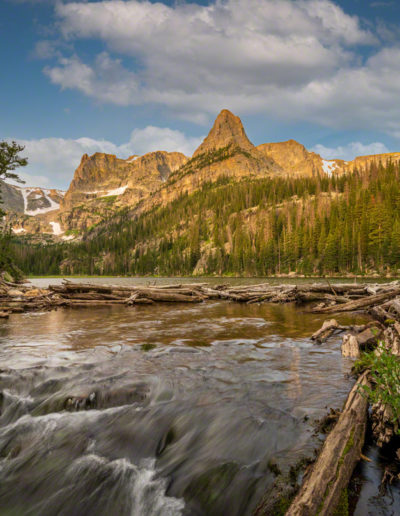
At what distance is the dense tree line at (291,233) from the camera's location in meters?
87.2

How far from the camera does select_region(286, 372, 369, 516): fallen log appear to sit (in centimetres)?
269

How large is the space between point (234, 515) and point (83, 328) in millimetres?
13616

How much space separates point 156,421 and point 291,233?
115393mm

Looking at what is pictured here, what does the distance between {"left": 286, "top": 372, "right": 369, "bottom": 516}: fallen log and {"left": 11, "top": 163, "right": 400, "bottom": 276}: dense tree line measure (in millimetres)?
75695

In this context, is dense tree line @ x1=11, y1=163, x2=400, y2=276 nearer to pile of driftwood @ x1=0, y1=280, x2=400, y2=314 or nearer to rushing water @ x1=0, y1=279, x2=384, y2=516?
pile of driftwood @ x1=0, y1=280, x2=400, y2=314

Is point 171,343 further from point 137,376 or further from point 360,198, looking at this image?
point 360,198

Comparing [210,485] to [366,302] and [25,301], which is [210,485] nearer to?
[366,302]

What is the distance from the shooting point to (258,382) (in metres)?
7.23

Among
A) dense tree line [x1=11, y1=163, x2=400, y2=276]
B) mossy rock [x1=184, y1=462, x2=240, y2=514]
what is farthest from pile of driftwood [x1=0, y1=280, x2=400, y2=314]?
dense tree line [x1=11, y1=163, x2=400, y2=276]

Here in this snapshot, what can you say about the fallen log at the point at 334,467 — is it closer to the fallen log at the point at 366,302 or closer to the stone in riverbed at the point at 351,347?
the stone in riverbed at the point at 351,347

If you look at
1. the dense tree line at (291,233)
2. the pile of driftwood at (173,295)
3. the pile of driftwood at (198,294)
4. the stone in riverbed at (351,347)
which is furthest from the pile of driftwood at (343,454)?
the dense tree line at (291,233)

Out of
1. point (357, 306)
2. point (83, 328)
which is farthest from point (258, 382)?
point (357, 306)

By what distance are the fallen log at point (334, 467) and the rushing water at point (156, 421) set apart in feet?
2.55

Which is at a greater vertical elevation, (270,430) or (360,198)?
(360,198)
